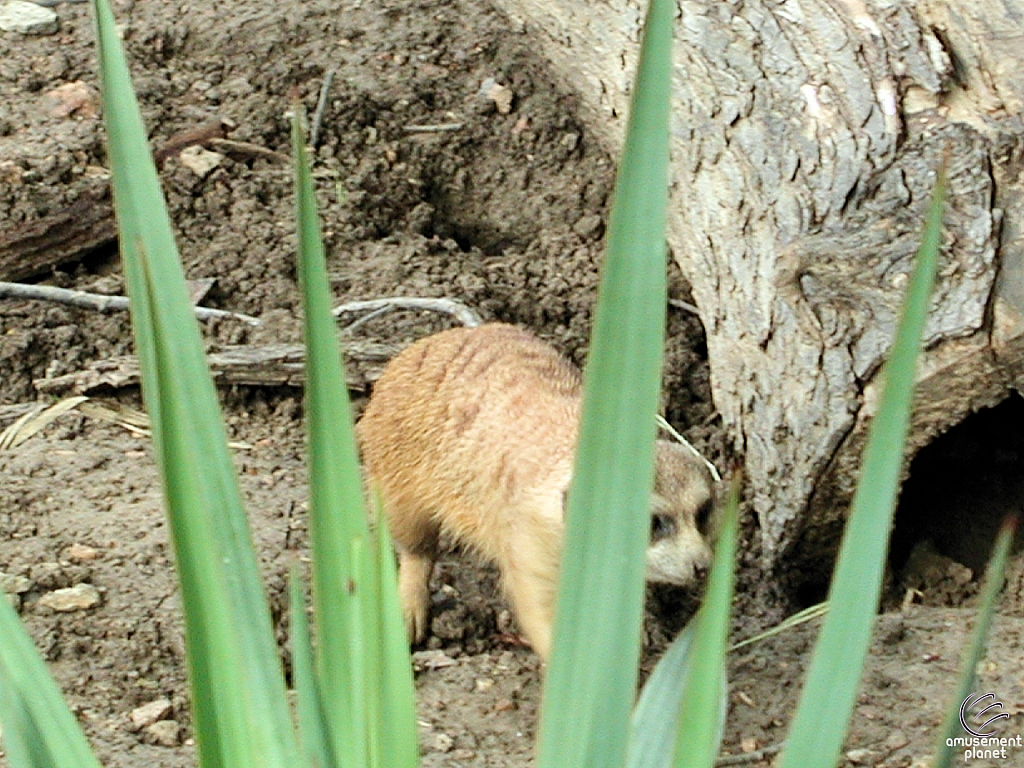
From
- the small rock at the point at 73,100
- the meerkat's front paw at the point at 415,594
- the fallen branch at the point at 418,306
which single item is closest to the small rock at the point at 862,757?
the meerkat's front paw at the point at 415,594

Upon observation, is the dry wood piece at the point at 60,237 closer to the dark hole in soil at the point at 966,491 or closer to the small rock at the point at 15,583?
the small rock at the point at 15,583

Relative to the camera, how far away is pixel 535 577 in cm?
261

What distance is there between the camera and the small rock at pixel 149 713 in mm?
2281

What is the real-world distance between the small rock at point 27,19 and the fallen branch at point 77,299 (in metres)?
1.20

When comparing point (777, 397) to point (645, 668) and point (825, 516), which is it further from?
point (645, 668)

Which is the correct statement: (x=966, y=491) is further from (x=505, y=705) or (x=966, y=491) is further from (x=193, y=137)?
(x=193, y=137)

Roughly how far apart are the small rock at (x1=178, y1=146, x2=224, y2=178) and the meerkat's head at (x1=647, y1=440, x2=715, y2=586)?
1.82 metres

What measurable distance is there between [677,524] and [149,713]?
0.96m

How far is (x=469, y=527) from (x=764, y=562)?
610 millimetres

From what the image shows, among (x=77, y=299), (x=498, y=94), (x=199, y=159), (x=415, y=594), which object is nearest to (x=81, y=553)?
(x=415, y=594)

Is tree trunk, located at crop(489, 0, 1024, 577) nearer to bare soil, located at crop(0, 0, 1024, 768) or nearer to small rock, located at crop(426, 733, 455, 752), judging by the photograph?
bare soil, located at crop(0, 0, 1024, 768)

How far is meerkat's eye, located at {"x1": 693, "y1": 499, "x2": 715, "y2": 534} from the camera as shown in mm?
2529

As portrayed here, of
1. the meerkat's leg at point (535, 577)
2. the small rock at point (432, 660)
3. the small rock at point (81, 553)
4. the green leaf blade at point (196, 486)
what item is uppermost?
the green leaf blade at point (196, 486)

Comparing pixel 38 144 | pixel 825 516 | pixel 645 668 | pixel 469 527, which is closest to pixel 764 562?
pixel 825 516
